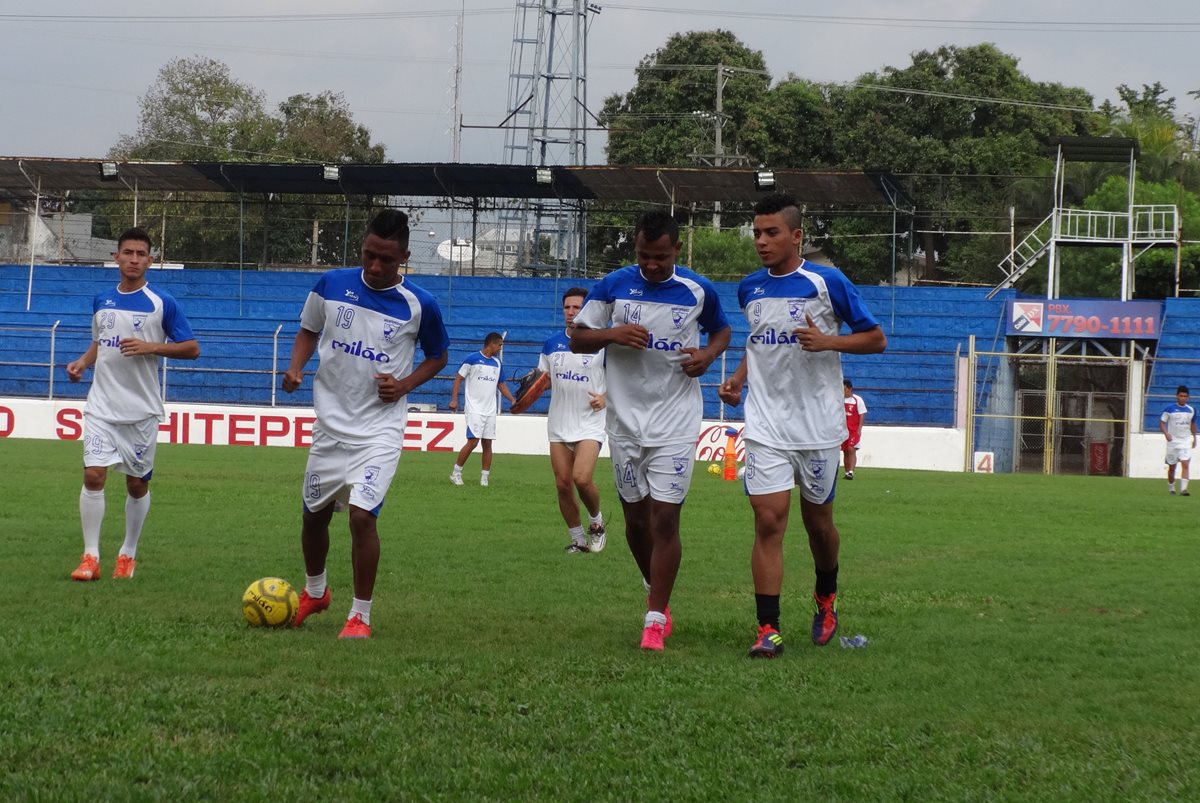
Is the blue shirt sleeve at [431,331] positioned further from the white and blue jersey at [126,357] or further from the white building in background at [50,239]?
the white building in background at [50,239]

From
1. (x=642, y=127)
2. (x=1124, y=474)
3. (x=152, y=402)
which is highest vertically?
(x=642, y=127)

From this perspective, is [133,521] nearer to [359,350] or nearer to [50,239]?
[359,350]

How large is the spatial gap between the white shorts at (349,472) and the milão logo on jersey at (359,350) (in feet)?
1.44

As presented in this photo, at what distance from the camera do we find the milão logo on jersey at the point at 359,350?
7.29 meters

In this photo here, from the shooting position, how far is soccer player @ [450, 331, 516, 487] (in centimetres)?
2127

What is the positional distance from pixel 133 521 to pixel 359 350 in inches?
128

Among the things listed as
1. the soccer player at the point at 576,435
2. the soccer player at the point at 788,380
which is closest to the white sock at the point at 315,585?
the soccer player at the point at 788,380

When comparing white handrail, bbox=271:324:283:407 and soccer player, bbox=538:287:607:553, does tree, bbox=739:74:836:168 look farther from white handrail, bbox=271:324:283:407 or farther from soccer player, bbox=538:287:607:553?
soccer player, bbox=538:287:607:553

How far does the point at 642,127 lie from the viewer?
62.4 meters

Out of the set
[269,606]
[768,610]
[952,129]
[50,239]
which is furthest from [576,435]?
[952,129]

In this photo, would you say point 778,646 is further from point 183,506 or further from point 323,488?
point 183,506

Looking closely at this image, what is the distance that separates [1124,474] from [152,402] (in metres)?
28.8

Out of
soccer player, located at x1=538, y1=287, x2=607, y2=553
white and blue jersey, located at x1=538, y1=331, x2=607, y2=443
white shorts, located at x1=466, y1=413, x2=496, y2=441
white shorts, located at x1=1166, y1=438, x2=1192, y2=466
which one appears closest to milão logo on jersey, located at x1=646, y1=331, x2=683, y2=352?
soccer player, located at x1=538, y1=287, x2=607, y2=553

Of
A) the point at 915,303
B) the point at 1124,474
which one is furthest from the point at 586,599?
the point at 915,303
